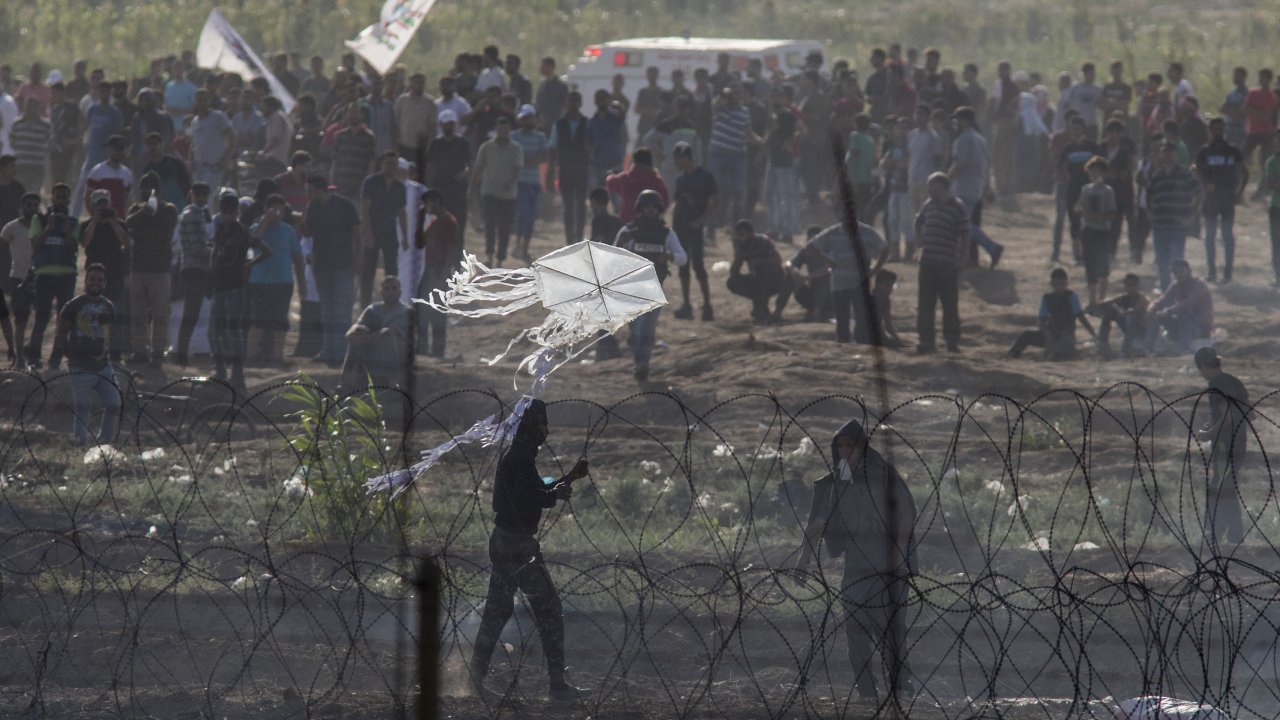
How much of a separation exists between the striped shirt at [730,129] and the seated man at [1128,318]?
5.13 m

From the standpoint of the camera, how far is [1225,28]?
37938 mm

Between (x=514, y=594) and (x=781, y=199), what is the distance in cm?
1268

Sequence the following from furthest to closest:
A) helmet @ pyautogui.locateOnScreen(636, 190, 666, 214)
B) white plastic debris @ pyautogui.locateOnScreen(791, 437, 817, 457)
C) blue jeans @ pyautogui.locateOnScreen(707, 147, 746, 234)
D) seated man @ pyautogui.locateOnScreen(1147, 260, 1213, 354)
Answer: blue jeans @ pyautogui.locateOnScreen(707, 147, 746, 234) < seated man @ pyautogui.locateOnScreen(1147, 260, 1213, 354) < helmet @ pyautogui.locateOnScreen(636, 190, 666, 214) < white plastic debris @ pyautogui.locateOnScreen(791, 437, 817, 457)

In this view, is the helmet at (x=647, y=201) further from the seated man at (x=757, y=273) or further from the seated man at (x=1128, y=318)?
the seated man at (x=1128, y=318)

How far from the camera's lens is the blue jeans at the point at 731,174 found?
1948 centimetres

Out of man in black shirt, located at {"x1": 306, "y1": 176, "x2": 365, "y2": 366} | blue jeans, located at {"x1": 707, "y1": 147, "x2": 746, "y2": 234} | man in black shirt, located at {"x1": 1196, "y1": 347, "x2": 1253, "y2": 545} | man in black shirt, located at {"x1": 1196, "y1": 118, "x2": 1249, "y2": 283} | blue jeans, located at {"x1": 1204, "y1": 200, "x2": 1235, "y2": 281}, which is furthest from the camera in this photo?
blue jeans, located at {"x1": 707, "y1": 147, "x2": 746, "y2": 234}

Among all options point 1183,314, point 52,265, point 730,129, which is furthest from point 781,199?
point 52,265

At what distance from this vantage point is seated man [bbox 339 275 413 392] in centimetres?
1338

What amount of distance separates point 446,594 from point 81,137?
11.6 meters

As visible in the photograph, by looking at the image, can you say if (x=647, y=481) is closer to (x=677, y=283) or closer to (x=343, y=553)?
(x=343, y=553)

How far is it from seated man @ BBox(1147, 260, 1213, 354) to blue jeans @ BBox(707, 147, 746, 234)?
5.65 metres

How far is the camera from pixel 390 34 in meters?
19.4

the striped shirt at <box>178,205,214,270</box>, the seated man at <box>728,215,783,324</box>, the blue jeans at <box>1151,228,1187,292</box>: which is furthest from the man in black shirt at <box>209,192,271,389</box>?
the blue jeans at <box>1151,228,1187,292</box>

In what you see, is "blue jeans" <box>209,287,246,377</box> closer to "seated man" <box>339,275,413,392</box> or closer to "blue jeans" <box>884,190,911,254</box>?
"seated man" <box>339,275,413,392</box>
